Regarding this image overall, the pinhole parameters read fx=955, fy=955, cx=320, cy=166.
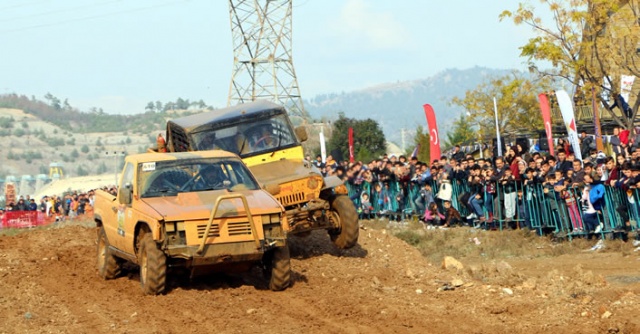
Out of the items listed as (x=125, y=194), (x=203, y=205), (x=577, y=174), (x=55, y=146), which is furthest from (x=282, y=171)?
(x=55, y=146)

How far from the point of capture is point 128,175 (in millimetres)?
13297

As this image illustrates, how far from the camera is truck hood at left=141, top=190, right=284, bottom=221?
1170cm

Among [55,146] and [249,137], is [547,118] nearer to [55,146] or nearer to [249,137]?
[249,137]

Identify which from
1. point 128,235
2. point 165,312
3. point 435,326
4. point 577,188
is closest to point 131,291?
point 128,235

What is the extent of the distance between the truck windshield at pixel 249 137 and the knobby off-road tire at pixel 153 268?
173 inches

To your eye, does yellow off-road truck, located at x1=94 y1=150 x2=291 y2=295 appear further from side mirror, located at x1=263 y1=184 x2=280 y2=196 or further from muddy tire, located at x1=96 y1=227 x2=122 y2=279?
side mirror, located at x1=263 y1=184 x2=280 y2=196

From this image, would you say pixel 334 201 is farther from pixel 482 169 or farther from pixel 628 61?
pixel 628 61

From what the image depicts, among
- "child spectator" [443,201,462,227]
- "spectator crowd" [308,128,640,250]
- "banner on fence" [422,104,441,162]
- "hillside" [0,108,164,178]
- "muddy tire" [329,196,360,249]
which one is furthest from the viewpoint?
"hillside" [0,108,164,178]

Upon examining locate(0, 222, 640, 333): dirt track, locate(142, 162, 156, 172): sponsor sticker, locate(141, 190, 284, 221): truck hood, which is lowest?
locate(0, 222, 640, 333): dirt track

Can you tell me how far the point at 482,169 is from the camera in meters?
20.2

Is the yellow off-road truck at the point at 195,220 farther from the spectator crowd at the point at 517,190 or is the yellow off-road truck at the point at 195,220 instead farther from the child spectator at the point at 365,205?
the child spectator at the point at 365,205

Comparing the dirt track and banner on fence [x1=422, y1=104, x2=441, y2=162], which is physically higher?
banner on fence [x1=422, y1=104, x2=441, y2=162]

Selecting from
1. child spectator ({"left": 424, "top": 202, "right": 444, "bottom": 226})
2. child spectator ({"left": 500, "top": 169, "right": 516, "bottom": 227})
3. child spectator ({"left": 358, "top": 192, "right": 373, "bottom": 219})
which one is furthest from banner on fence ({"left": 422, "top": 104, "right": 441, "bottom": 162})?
child spectator ({"left": 500, "top": 169, "right": 516, "bottom": 227})

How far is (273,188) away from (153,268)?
3.32 metres
